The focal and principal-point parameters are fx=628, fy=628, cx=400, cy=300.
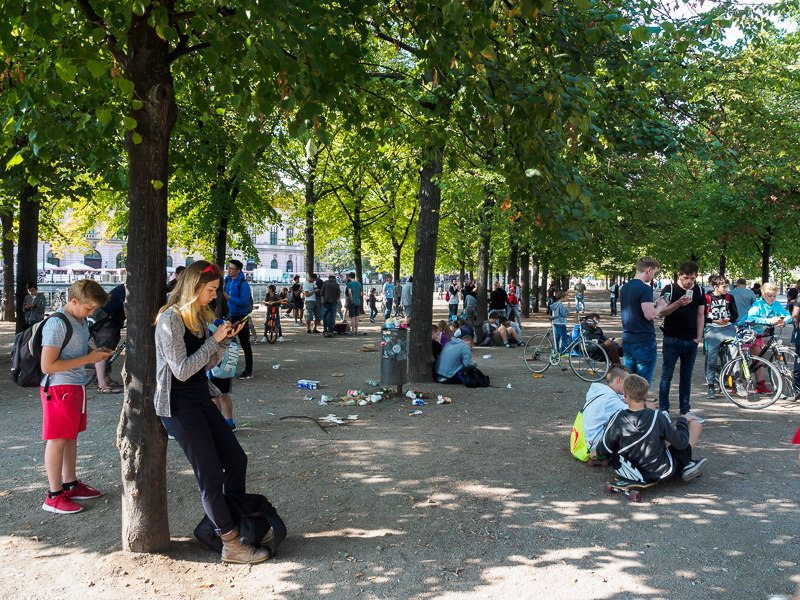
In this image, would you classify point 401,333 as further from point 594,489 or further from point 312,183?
point 312,183

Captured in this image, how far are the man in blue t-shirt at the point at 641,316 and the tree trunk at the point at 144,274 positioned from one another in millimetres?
5472

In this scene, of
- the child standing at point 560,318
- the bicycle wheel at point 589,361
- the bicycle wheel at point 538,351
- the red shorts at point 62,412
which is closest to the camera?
the red shorts at point 62,412

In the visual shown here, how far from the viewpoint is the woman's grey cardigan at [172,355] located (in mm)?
3639

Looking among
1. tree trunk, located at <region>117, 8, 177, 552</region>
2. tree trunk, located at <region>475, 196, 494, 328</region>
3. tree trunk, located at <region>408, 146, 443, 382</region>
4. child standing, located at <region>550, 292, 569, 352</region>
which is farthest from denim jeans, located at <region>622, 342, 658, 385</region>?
tree trunk, located at <region>475, 196, 494, 328</region>

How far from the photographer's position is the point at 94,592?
3518mm

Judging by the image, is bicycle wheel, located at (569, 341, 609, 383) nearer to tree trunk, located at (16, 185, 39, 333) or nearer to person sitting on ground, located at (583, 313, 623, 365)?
person sitting on ground, located at (583, 313, 623, 365)

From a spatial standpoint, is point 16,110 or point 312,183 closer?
point 16,110

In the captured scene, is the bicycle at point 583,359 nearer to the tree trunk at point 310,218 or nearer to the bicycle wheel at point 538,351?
the bicycle wheel at point 538,351

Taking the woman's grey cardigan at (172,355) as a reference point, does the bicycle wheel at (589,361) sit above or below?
below

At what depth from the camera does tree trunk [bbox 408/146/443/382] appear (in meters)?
9.96

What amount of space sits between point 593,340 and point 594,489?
21.3 ft

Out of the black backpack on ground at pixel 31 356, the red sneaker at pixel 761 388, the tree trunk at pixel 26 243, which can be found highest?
the tree trunk at pixel 26 243

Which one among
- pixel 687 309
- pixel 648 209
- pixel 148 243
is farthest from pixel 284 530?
pixel 648 209

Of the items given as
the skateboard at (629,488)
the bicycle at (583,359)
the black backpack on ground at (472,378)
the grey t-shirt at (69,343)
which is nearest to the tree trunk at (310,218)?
the bicycle at (583,359)
